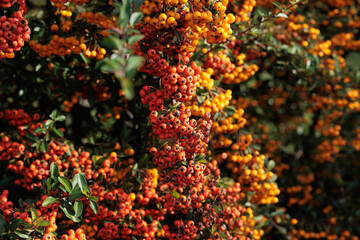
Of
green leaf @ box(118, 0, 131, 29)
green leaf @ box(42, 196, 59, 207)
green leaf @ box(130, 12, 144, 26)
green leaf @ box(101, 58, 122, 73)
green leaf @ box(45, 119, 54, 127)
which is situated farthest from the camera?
green leaf @ box(45, 119, 54, 127)

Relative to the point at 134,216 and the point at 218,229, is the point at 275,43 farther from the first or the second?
the point at 134,216

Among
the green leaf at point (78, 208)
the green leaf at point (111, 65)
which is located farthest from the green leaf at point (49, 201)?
the green leaf at point (111, 65)

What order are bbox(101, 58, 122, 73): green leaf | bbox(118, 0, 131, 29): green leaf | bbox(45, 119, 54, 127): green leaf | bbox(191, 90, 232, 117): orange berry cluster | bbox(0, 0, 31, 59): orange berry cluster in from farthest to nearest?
bbox(45, 119, 54, 127): green leaf
bbox(191, 90, 232, 117): orange berry cluster
bbox(0, 0, 31, 59): orange berry cluster
bbox(118, 0, 131, 29): green leaf
bbox(101, 58, 122, 73): green leaf

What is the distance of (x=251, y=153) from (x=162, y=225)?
1158 mm

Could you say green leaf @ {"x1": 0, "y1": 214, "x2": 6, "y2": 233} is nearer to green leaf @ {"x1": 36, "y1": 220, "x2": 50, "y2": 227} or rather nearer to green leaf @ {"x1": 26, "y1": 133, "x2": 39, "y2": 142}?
green leaf @ {"x1": 36, "y1": 220, "x2": 50, "y2": 227}

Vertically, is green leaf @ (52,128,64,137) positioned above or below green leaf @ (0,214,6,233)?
below

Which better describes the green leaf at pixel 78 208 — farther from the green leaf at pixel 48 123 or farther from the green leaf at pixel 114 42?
the green leaf at pixel 114 42

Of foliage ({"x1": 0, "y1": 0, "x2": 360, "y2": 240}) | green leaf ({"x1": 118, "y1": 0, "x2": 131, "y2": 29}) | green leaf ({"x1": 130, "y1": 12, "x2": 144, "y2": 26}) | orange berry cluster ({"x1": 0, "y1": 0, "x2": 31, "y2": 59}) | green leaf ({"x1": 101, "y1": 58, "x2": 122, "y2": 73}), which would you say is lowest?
foliage ({"x1": 0, "y1": 0, "x2": 360, "y2": 240})

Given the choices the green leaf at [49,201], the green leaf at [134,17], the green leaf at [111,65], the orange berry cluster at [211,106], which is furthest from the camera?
the orange berry cluster at [211,106]

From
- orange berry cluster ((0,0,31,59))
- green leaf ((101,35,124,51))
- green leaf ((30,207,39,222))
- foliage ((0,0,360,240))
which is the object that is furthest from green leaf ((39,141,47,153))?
green leaf ((101,35,124,51))

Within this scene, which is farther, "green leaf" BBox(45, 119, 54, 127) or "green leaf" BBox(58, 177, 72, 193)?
"green leaf" BBox(45, 119, 54, 127)

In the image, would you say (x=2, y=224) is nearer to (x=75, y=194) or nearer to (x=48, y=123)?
(x=75, y=194)

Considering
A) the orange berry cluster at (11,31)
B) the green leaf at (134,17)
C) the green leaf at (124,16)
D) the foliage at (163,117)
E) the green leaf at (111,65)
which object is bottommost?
the foliage at (163,117)

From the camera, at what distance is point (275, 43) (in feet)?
12.5
